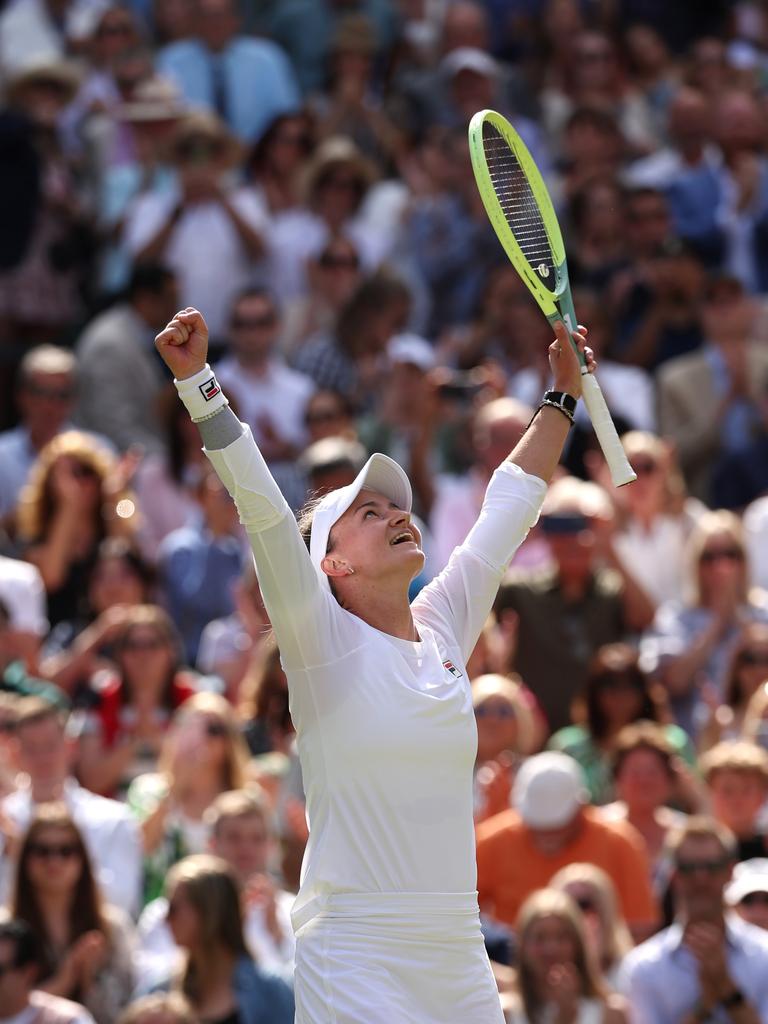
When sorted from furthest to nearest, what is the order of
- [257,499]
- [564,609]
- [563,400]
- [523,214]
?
[564,609] < [523,214] < [563,400] < [257,499]

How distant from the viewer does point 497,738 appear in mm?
8609

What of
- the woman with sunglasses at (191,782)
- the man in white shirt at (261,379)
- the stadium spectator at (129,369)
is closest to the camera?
the woman with sunglasses at (191,782)

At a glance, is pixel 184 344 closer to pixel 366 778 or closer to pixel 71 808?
pixel 366 778

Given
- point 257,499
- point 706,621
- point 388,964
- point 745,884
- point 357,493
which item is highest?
point 257,499

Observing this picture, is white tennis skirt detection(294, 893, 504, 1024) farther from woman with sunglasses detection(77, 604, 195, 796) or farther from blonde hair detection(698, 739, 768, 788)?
woman with sunglasses detection(77, 604, 195, 796)

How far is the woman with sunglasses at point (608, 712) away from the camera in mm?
8961

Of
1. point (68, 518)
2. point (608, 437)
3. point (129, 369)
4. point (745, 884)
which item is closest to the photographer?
point (608, 437)

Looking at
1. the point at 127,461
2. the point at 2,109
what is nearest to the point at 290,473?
the point at 127,461

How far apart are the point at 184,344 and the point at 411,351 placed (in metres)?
6.86

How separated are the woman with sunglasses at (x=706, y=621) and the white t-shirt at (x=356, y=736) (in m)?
4.95

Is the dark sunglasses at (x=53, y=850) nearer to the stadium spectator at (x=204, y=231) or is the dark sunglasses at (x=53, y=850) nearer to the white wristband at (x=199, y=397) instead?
the white wristband at (x=199, y=397)

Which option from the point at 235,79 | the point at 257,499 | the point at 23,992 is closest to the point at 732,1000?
the point at 23,992

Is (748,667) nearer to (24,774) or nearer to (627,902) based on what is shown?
(627,902)

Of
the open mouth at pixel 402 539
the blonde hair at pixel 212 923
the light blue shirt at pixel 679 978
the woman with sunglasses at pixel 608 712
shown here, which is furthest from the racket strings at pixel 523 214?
the woman with sunglasses at pixel 608 712
